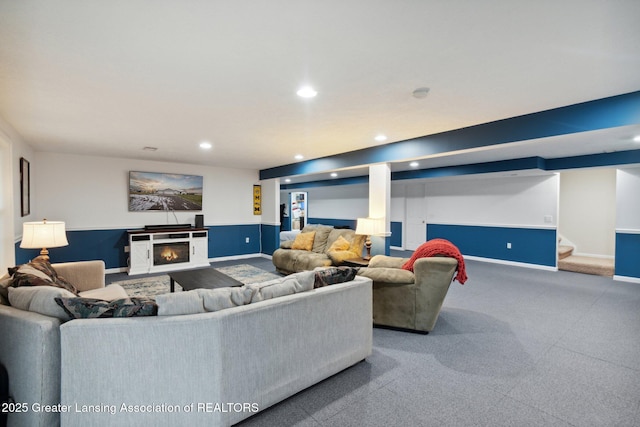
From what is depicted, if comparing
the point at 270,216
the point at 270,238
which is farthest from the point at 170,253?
the point at 270,216

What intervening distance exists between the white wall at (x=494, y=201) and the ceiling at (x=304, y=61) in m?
4.02

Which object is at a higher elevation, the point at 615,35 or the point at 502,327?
the point at 615,35

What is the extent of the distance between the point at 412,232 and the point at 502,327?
215 inches

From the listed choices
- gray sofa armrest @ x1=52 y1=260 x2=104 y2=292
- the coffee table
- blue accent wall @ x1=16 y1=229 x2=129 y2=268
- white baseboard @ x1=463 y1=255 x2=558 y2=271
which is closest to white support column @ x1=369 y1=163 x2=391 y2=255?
the coffee table

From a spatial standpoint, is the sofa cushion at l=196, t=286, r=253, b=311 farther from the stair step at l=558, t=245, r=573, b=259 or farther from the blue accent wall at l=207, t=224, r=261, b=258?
the stair step at l=558, t=245, r=573, b=259

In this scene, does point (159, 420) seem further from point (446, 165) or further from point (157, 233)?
point (446, 165)

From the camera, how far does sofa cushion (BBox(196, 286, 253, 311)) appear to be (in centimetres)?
176

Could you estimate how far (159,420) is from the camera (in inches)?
62.1

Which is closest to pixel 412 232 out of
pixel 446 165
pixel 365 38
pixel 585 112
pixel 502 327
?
pixel 446 165

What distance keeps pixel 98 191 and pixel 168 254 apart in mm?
1715

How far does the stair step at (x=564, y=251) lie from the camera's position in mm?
6556

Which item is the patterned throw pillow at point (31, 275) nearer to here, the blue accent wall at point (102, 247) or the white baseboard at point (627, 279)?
the blue accent wall at point (102, 247)

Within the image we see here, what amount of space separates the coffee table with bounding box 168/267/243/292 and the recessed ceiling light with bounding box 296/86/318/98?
79.6 inches

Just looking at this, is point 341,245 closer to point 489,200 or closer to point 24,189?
point 489,200
